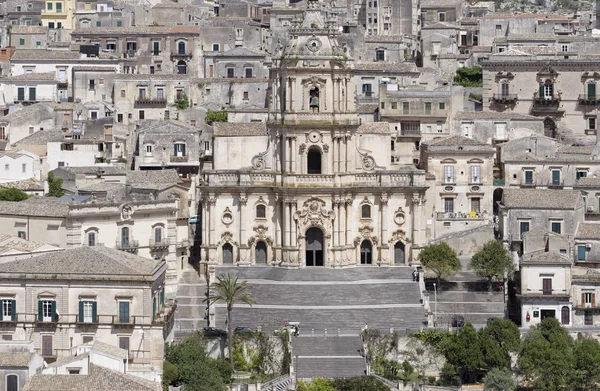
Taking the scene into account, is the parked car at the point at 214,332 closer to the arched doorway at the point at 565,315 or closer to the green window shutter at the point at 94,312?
the green window shutter at the point at 94,312

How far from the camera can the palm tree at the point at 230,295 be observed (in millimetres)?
103312

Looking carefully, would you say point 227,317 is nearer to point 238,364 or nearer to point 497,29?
point 238,364

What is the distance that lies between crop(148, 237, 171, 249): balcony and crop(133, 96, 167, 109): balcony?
28.3 metres

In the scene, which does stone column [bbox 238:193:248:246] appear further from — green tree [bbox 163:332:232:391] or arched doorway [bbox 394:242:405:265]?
green tree [bbox 163:332:232:391]

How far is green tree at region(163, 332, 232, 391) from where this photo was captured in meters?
96.6

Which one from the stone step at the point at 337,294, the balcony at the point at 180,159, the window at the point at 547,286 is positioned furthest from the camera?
the balcony at the point at 180,159

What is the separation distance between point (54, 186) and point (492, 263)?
25.1 metres

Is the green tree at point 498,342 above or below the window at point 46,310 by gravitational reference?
below

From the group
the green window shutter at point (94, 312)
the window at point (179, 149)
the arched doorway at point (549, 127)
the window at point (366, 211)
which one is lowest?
the green window shutter at point (94, 312)

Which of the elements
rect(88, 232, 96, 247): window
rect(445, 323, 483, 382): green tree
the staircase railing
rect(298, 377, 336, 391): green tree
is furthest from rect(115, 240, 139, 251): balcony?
rect(445, 323, 483, 382): green tree

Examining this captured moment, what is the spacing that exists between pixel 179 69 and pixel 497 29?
24.6 metres

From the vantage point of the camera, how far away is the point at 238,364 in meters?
103

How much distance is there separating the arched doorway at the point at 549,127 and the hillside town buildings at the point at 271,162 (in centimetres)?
21

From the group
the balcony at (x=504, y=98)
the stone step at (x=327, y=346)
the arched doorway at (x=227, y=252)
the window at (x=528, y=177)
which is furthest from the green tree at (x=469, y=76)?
the stone step at (x=327, y=346)
